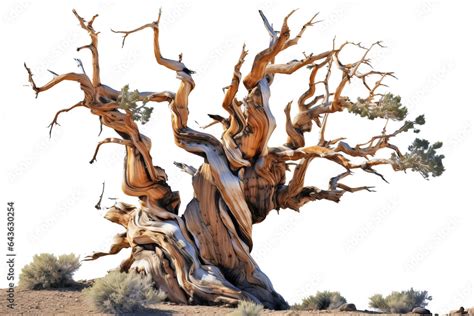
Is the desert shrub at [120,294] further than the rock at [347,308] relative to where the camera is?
No

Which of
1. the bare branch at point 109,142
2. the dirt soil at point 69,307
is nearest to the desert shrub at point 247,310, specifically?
the dirt soil at point 69,307

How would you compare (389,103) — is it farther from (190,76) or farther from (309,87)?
(190,76)

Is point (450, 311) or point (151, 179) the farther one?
point (151, 179)

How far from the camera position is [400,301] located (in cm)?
2486

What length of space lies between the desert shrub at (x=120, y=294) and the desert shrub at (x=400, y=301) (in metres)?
5.79

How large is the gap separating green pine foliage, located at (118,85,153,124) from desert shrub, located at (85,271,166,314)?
Answer: 360 centimetres

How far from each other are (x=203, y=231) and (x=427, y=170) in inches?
213

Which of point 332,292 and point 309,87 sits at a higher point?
point 309,87

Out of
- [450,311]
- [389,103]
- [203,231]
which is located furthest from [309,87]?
[450,311]

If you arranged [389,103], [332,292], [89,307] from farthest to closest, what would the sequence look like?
1. [332,292]
2. [389,103]
3. [89,307]

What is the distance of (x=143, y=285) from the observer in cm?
2244

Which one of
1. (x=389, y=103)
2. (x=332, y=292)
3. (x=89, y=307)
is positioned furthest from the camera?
(x=332, y=292)

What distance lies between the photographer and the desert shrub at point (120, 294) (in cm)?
2162

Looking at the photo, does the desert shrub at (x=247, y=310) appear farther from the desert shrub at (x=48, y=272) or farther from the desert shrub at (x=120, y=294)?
the desert shrub at (x=48, y=272)
